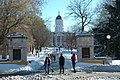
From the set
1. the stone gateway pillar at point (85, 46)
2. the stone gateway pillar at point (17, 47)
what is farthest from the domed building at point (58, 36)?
A: the stone gateway pillar at point (17, 47)

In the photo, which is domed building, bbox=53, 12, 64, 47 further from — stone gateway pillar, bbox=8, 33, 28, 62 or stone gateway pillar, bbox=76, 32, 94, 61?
stone gateway pillar, bbox=8, 33, 28, 62

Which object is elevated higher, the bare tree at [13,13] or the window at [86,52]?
the bare tree at [13,13]

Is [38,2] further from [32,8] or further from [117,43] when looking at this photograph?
[117,43]

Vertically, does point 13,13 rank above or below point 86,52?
above

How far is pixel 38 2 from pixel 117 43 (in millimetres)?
14474

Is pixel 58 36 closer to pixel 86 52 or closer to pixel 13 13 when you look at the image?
pixel 13 13

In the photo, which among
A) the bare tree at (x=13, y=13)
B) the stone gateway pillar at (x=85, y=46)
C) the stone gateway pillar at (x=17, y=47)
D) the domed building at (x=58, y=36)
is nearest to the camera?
the stone gateway pillar at (x=17, y=47)

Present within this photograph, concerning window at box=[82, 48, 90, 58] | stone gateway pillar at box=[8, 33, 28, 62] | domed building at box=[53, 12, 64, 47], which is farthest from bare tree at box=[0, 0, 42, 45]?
domed building at box=[53, 12, 64, 47]

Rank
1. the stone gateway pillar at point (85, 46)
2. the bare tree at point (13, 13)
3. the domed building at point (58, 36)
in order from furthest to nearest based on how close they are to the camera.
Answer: the domed building at point (58, 36) → the stone gateway pillar at point (85, 46) → the bare tree at point (13, 13)

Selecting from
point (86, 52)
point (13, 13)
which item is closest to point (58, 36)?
point (13, 13)

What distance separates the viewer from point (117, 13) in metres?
42.4

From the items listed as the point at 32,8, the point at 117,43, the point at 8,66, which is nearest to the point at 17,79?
the point at 8,66

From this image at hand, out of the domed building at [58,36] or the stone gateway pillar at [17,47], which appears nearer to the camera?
the stone gateway pillar at [17,47]

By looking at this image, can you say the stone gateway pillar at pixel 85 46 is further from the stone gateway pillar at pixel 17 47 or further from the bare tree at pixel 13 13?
the bare tree at pixel 13 13
